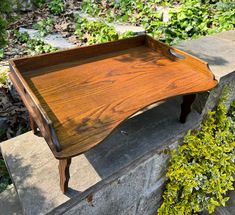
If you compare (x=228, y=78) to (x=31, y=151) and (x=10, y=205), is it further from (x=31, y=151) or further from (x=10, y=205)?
(x=10, y=205)

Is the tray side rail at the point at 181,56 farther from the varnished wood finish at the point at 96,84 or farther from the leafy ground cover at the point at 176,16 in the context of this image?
the leafy ground cover at the point at 176,16

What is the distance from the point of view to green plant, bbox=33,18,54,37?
470 centimetres

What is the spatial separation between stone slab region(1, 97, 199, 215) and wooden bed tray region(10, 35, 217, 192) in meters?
0.10

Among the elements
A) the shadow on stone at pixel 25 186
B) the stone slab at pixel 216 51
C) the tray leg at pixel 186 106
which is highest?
the stone slab at pixel 216 51

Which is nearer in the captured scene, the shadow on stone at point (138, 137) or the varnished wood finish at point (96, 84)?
the varnished wood finish at point (96, 84)

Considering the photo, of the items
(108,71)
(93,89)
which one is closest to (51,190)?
(93,89)

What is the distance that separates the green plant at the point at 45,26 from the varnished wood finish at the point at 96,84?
3069 mm

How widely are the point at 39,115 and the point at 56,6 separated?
5035mm

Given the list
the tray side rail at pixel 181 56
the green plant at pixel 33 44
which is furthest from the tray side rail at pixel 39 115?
the green plant at pixel 33 44

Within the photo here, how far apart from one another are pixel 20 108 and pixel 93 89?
1.68m

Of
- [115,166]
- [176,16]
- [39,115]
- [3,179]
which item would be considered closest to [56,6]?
[176,16]

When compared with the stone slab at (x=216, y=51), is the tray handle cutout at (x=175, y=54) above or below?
above

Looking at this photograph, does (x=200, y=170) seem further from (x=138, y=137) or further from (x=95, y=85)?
(x=95, y=85)

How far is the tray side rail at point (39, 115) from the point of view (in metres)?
1.15
